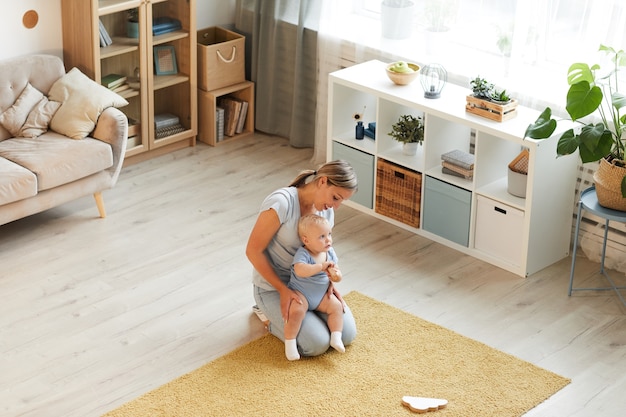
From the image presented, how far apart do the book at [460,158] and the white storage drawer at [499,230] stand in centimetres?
17

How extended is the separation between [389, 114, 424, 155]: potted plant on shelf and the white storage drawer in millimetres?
496

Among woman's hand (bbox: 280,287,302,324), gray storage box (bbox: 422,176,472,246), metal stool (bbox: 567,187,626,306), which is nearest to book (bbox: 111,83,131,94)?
gray storage box (bbox: 422,176,472,246)

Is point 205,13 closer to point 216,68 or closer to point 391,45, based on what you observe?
point 216,68

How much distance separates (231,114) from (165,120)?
467 mm

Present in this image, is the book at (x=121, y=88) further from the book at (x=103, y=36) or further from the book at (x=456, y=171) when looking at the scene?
the book at (x=456, y=171)

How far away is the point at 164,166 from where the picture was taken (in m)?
5.68

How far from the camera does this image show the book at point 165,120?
5777 mm

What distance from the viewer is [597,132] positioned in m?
4.11

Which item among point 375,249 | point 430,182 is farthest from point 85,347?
point 430,182

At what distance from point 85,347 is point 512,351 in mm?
1749

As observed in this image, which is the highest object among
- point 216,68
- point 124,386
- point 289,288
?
point 216,68

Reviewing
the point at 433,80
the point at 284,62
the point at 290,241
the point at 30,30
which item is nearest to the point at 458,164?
the point at 433,80

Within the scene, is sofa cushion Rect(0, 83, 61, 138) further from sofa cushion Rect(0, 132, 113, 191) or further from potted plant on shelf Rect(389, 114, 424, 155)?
potted plant on shelf Rect(389, 114, 424, 155)

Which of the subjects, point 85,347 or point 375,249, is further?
point 375,249
